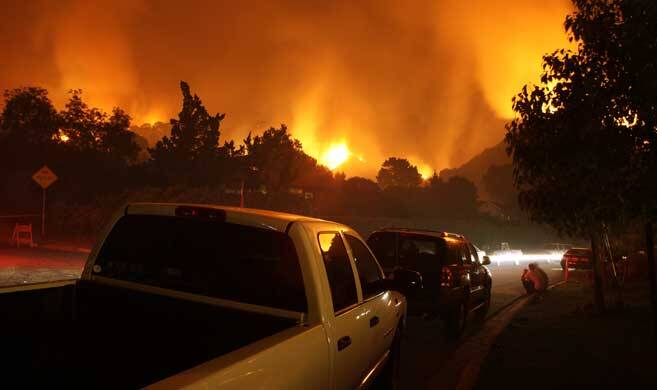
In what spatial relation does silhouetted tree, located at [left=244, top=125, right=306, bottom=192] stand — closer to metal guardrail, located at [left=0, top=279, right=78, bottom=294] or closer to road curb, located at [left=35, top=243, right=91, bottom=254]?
road curb, located at [left=35, top=243, right=91, bottom=254]

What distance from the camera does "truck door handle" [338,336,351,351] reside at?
3.22m

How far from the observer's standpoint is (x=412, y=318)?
11.7 metres

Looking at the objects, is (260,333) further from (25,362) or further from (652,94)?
(652,94)

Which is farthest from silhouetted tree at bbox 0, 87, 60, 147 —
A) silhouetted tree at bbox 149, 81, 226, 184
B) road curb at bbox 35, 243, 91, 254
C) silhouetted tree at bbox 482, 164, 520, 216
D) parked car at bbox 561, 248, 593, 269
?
silhouetted tree at bbox 482, 164, 520, 216

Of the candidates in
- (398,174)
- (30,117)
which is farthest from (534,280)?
(398,174)

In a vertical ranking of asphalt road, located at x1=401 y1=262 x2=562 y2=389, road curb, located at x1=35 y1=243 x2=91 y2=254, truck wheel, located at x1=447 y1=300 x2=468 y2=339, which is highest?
road curb, located at x1=35 y1=243 x2=91 y2=254

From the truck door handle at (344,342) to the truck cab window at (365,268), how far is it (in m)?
0.74

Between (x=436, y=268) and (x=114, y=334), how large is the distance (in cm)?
715

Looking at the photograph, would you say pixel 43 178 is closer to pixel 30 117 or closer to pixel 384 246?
pixel 384 246

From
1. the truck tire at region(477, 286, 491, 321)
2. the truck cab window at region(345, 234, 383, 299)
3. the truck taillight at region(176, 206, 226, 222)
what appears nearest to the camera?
the truck taillight at region(176, 206, 226, 222)

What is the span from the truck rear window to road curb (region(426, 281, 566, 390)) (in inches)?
153

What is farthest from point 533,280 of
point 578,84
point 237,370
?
point 237,370

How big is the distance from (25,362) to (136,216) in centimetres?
119

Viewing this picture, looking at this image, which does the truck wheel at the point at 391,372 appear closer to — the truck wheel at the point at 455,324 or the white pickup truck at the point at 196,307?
the white pickup truck at the point at 196,307
